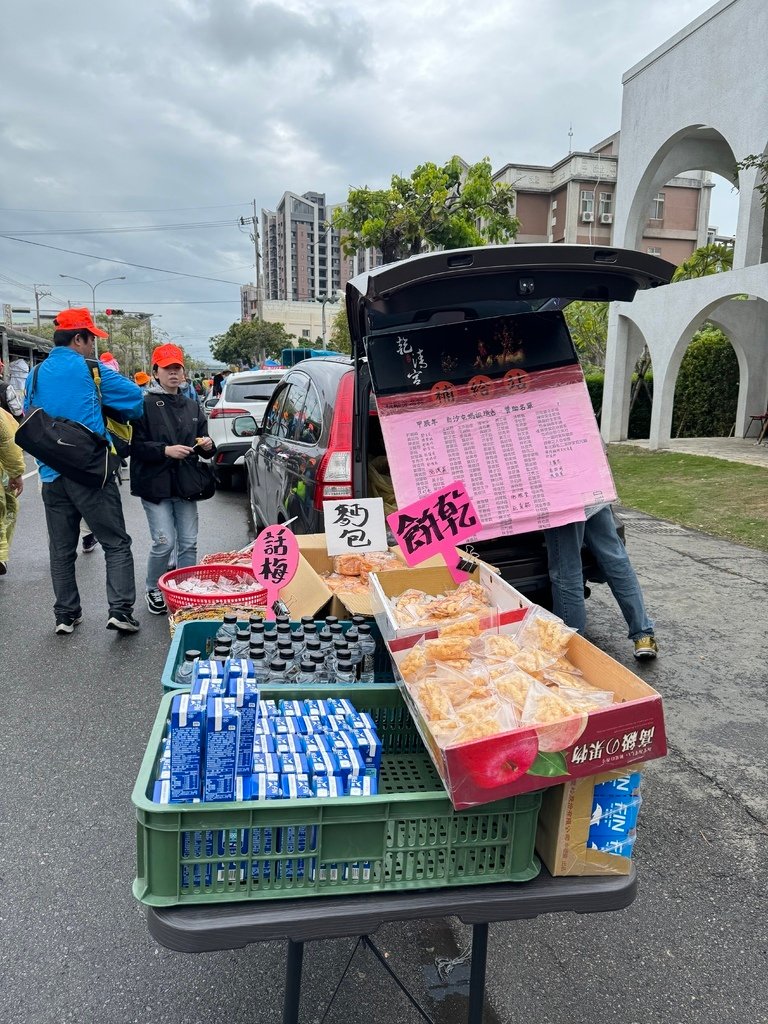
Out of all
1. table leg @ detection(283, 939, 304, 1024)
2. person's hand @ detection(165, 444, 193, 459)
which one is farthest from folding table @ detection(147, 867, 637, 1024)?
person's hand @ detection(165, 444, 193, 459)

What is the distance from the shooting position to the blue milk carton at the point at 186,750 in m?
1.60

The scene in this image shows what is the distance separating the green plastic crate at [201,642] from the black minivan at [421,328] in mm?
928

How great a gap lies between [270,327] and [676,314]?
46.5 metres

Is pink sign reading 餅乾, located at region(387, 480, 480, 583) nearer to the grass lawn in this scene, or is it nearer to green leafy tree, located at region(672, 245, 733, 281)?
the grass lawn

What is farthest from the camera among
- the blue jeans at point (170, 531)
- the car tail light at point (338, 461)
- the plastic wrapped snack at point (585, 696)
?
the blue jeans at point (170, 531)

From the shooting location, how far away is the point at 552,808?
6.02 feet

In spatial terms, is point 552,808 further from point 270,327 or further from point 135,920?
point 270,327

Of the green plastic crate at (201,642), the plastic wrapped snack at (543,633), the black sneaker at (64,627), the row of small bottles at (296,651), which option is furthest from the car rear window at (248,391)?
the plastic wrapped snack at (543,633)

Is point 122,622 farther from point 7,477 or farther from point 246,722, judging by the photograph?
point 246,722

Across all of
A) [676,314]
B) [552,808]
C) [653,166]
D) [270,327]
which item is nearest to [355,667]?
[552,808]

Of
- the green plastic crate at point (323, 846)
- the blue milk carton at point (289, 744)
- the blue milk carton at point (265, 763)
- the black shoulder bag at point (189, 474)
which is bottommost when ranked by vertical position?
the green plastic crate at point (323, 846)

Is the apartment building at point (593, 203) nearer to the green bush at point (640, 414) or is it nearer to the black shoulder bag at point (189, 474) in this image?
the green bush at point (640, 414)

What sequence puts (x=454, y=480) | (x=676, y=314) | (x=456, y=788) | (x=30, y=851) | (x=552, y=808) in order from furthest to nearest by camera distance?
(x=676, y=314) → (x=454, y=480) → (x=30, y=851) → (x=552, y=808) → (x=456, y=788)

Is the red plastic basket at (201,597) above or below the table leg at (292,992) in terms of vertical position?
above
